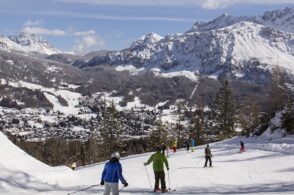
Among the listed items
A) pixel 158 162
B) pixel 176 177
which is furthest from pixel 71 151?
pixel 158 162

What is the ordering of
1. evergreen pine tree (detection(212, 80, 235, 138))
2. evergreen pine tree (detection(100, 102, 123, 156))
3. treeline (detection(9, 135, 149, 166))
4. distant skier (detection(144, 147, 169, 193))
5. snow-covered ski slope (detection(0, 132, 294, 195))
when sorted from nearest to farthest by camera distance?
1. distant skier (detection(144, 147, 169, 193))
2. snow-covered ski slope (detection(0, 132, 294, 195))
3. evergreen pine tree (detection(212, 80, 235, 138))
4. evergreen pine tree (detection(100, 102, 123, 156))
5. treeline (detection(9, 135, 149, 166))

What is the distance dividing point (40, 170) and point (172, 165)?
13.9 m

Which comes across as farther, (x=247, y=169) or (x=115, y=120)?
(x=115, y=120)

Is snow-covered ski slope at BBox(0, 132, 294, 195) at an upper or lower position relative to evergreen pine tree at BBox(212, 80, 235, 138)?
lower

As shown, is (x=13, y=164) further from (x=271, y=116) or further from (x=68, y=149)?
(x=68, y=149)

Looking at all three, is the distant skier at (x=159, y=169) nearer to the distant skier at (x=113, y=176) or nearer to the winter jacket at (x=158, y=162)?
the winter jacket at (x=158, y=162)

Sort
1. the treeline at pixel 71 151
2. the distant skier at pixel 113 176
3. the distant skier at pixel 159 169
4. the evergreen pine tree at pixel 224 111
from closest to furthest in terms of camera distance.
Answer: the distant skier at pixel 113 176
the distant skier at pixel 159 169
the evergreen pine tree at pixel 224 111
the treeline at pixel 71 151

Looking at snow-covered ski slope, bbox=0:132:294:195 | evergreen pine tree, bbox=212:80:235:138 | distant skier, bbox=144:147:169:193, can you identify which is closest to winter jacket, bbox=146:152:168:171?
distant skier, bbox=144:147:169:193

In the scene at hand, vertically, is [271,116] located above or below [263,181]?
above

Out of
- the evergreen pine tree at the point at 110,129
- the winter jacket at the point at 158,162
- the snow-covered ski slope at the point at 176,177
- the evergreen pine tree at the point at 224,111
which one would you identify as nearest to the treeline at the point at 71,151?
the evergreen pine tree at the point at 110,129

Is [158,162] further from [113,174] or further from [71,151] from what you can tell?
[71,151]

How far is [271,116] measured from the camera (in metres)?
59.8

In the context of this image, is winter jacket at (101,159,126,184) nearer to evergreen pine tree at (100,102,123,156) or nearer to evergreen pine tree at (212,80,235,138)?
evergreen pine tree at (212,80,235,138)

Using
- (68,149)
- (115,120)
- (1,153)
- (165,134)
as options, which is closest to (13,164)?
(1,153)
